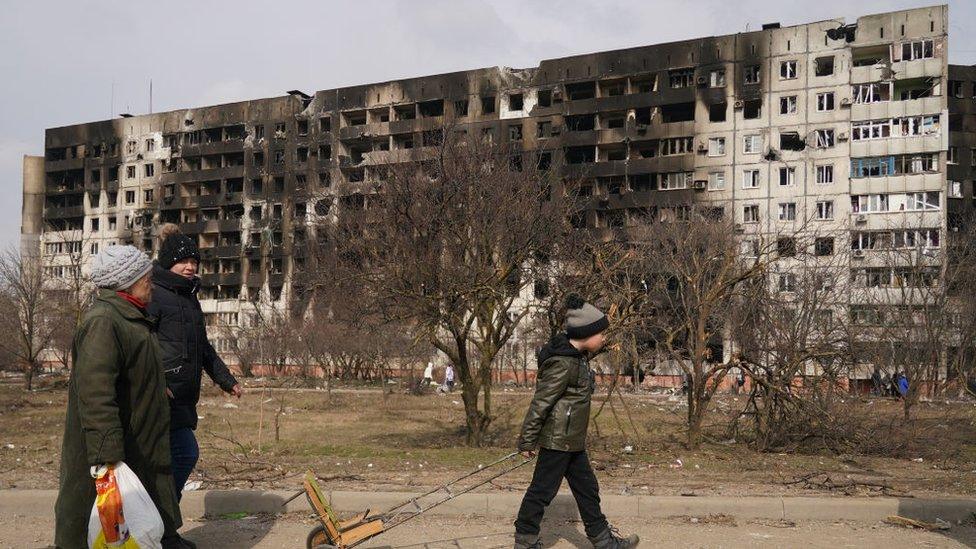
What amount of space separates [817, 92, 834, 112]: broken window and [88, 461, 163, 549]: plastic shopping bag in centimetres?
5502

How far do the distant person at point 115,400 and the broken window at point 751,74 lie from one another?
5502cm

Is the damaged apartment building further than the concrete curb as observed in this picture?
Yes

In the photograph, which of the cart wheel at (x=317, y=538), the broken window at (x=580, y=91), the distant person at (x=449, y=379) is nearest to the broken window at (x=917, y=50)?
the broken window at (x=580, y=91)

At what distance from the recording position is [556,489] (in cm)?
596

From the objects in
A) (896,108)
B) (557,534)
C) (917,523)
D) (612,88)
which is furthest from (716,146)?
(557,534)

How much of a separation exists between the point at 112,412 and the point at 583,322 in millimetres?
3107

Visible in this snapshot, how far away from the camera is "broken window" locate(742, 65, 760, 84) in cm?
5484

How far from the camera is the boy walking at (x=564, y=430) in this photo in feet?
19.3

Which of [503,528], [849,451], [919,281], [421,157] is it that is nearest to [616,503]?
[503,528]

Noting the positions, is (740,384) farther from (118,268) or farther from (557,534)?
(118,268)

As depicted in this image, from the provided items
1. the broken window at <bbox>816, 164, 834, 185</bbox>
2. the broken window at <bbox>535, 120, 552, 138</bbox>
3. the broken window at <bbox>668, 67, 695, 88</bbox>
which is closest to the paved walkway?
the broken window at <bbox>816, 164, 834, 185</bbox>

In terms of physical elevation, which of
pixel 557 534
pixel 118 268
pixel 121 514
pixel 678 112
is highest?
pixel 678 112

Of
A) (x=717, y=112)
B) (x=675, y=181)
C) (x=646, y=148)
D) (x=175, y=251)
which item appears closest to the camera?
(x=175, y=251)

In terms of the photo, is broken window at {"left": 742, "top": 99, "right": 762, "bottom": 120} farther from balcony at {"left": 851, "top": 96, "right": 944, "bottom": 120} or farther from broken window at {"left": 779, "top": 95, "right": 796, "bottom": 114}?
balcony at {"left": 851, "top": 96, "right": 944, "bottom": 120}
